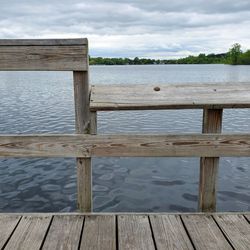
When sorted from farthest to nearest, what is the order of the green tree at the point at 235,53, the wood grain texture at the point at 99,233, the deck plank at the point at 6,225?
the green tree at the point at 235,53
the deck plank at the point at 6,225
the wood grain texture at the point at 99,233

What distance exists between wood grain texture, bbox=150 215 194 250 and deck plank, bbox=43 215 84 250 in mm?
662

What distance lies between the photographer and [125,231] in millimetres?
2967

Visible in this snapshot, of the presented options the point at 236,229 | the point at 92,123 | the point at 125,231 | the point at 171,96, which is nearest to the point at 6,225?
the point at 125,231

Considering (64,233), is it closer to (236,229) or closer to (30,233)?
(30,233)

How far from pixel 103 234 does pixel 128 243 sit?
0.25m

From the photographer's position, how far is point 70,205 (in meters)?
6.43

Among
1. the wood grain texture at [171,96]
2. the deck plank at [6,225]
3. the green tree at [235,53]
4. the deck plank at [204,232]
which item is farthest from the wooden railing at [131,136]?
the green tree at [235,53]

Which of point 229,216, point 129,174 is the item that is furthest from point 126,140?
point 129,174

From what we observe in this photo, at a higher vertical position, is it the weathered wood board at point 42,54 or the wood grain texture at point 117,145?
the weathered wood board at point 42,54

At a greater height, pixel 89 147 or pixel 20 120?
pixel 89 147

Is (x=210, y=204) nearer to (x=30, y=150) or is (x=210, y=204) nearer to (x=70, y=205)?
(x=30, y=150)

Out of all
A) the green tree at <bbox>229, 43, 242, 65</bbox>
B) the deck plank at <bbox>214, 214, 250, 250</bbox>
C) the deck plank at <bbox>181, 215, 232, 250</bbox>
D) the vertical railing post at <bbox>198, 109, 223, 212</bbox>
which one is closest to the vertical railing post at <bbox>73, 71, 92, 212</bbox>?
the deck plank at <bbox>181, 215, 232, 250</bbox>

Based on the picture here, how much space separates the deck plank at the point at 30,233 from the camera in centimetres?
274

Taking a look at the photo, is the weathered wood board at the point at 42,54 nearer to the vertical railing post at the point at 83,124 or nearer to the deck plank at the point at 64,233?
the vertical railing post at the point at 83,124
